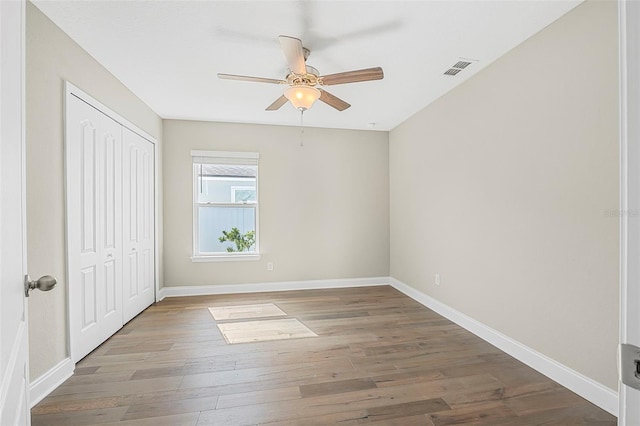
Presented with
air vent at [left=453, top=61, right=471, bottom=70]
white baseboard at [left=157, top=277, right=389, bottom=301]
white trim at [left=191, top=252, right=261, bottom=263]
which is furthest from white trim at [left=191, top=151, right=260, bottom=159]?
air vent at [left=453, top=61, right=471, bottom=70]

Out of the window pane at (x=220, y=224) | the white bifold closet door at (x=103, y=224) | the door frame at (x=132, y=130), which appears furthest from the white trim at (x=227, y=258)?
the white bifold closet door at (x=103, y=224)

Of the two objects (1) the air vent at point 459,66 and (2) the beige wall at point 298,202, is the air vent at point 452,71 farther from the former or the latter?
(2) the beige wall at point 298,202

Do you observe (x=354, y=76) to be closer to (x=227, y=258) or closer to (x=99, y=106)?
(x=99, y=106)

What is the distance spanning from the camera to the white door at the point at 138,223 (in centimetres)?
327

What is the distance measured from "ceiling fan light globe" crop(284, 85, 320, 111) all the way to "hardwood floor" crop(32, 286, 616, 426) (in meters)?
2.18

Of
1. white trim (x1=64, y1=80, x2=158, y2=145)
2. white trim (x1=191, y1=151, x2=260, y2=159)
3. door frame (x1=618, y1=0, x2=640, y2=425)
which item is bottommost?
door frame (x1=618, y1=0, x2=640, y2=425)

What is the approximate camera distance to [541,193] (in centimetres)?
230

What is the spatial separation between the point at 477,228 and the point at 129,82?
3896mm

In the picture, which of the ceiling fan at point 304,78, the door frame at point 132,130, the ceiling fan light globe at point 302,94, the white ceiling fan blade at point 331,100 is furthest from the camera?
the white ceiling fan blade at point 331,100

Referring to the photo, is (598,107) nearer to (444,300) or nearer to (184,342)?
(444,300)

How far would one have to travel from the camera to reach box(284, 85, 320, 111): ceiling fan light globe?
243 cm

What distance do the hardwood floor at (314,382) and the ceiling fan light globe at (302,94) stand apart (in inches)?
86.0

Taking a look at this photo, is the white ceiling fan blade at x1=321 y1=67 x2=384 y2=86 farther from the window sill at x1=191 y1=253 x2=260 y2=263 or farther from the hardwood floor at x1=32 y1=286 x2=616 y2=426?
the window sill at x1=191 y1=253 x2=260 y2=263

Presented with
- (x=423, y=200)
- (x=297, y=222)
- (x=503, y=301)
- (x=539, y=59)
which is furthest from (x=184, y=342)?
(x=539, y=59)
